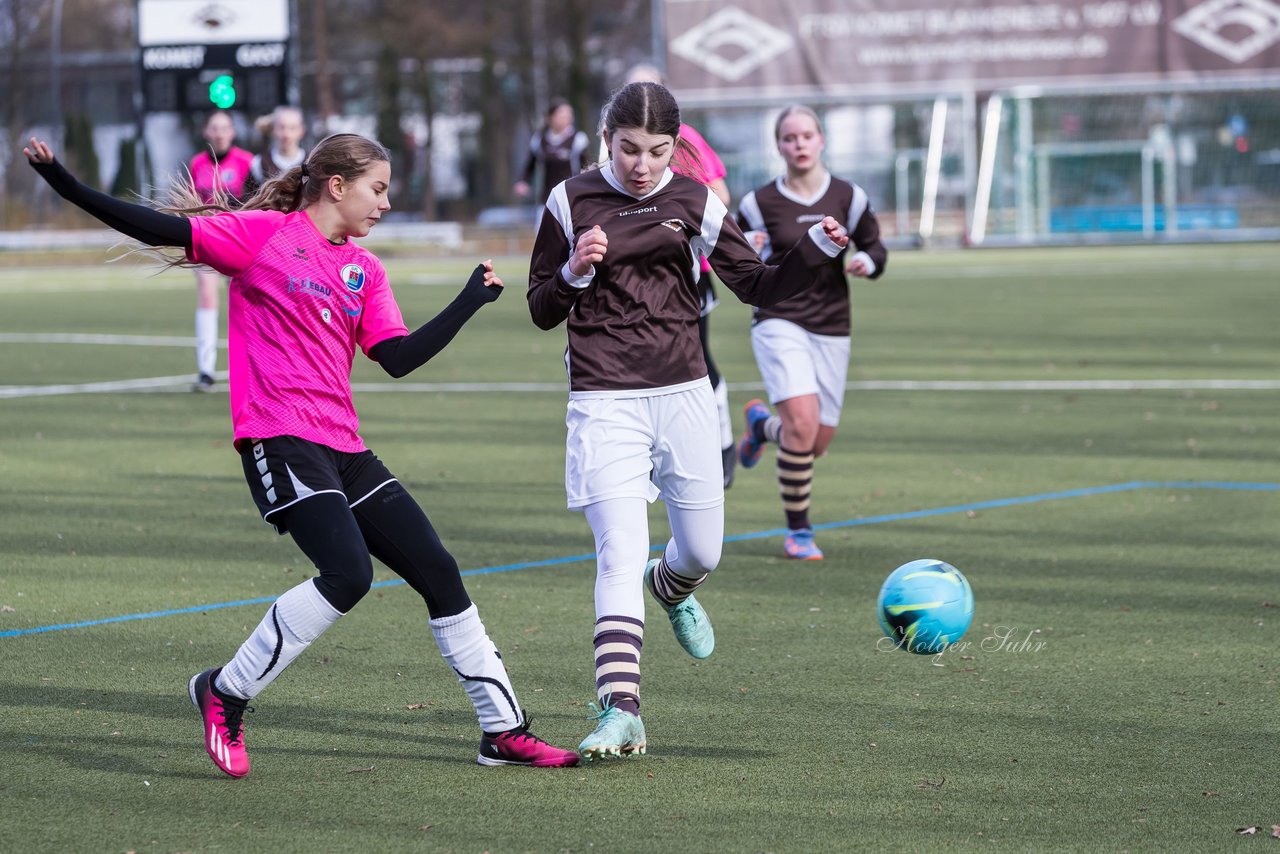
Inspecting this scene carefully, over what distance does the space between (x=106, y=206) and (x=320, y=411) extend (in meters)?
0.76

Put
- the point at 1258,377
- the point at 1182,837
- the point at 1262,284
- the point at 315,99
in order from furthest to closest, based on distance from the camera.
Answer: the point at 315,99, the point at 1262,284, the point at 1258,377, the point at 1182,837

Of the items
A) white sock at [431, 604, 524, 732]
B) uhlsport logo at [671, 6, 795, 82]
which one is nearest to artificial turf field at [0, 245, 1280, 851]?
white sock at [431, 604, 524, 732]

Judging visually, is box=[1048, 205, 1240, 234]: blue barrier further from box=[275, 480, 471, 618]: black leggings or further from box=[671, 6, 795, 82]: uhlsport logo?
box=[275, 480, 471, 618]: black leggings

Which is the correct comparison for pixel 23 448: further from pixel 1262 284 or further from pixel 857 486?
pixel 1262 284

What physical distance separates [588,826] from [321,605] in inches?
36.8

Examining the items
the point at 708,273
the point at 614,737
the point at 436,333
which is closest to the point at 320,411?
the point at 436,333

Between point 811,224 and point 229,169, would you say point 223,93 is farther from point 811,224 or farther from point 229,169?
point 811,224

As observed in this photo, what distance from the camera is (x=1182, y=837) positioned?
4270 mm

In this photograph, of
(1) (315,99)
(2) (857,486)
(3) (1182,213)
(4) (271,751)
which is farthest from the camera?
(1) (315,99)

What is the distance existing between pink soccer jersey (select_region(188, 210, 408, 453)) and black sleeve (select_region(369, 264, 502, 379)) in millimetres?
139

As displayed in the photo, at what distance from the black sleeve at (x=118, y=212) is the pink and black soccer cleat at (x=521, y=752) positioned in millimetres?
1571


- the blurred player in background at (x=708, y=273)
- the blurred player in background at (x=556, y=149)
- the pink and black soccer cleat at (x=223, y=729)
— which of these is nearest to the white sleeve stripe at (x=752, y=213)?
the blurred player in background at (x=708, y=273)

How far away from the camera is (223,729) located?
4.79m

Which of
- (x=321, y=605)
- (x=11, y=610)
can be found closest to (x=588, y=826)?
(x=321, y=605)
